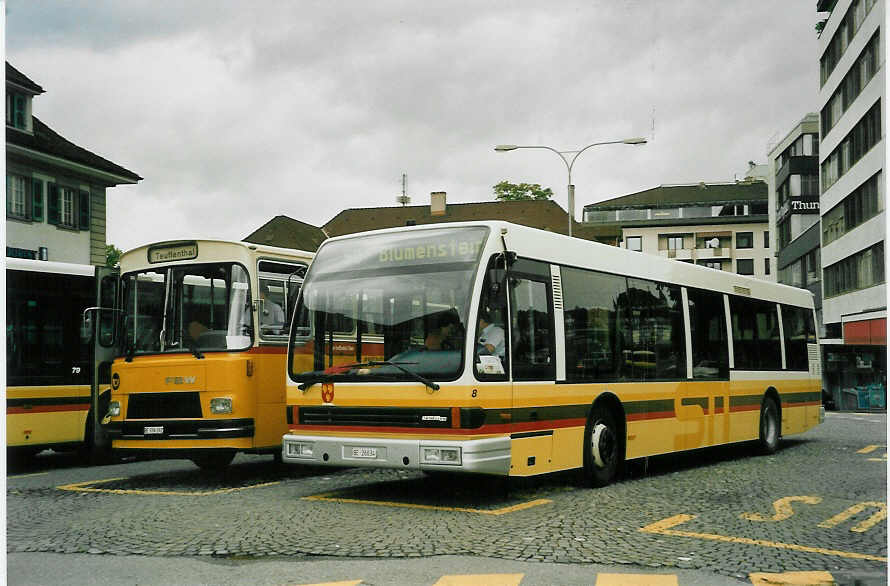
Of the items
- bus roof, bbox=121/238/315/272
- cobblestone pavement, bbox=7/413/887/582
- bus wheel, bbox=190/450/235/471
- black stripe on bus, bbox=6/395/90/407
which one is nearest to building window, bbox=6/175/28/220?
black stripe on bus, bbox=6/395/90/407

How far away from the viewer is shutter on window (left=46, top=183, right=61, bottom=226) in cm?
3353

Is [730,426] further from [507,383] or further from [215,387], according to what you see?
[215,387]

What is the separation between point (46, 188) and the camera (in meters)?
33.4

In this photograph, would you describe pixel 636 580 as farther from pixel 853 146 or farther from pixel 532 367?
pixel 853 146

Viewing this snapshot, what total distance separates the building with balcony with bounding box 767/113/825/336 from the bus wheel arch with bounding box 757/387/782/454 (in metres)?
52.0

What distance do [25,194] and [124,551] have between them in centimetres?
2711

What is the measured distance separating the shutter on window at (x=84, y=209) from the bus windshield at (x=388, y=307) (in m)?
26.1

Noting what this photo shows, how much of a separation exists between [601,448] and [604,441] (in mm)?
123

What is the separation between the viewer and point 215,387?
482 inches

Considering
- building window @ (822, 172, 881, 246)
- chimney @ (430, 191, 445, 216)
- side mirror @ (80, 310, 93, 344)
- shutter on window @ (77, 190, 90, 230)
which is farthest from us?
chimney @ (430, 191, 445, 216)

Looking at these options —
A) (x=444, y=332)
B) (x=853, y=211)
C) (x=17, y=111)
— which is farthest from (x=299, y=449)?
(x=853, y=211)

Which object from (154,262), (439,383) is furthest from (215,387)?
(439,383)

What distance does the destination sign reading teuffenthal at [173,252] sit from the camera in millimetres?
12812

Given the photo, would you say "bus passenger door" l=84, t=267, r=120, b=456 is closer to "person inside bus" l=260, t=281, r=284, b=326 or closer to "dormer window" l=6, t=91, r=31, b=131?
"person inside bus" l=260, t=281, r=284, b=326
